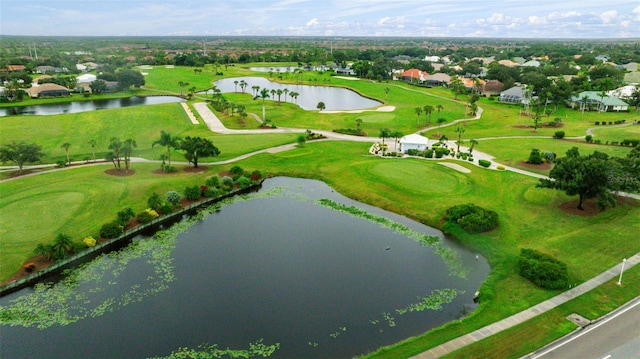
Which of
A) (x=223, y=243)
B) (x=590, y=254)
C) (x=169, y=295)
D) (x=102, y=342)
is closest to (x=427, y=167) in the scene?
(x=590, y=254)

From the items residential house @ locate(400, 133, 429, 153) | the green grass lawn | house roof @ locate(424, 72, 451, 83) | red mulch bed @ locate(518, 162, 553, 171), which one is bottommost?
red mulch bed @ locate(518, 162, 553, 171)

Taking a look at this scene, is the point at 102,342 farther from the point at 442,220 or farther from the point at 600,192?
the point at 600,192

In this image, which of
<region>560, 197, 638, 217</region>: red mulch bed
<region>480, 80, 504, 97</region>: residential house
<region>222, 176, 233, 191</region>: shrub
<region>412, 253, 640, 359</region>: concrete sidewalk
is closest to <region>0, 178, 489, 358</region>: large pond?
<region>412, 253, 640, 359</region>: concrete sidewalk

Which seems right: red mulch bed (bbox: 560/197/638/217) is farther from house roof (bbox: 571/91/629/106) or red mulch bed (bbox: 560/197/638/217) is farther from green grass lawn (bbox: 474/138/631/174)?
house roof (bbox: 571/91/629/106)

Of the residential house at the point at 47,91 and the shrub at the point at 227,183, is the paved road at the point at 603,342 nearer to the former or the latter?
the shrub at the point at 227,183

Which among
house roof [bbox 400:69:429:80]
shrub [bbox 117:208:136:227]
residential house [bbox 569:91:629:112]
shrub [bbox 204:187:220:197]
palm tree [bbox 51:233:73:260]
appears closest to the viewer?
palm tree [bbox 51:233:73:260]

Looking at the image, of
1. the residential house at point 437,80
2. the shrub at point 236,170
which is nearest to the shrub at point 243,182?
the shrub at point 236,170
